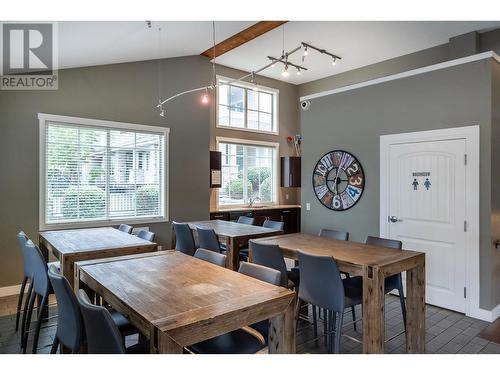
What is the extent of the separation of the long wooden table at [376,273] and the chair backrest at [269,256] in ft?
0.45

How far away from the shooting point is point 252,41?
18.9 ft

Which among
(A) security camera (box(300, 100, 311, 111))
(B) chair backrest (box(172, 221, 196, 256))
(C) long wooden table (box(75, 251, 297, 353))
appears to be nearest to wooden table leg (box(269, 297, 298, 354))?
(C) long wooden table (box(75, 251, 297, 353))

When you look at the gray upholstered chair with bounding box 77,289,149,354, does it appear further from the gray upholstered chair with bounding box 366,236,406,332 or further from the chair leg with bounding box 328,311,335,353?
the gray upholstered chair with bounding box 366,236,406,332

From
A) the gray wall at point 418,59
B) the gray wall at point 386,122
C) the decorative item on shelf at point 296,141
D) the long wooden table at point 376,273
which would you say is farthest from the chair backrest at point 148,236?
the gray wall at point 418,59

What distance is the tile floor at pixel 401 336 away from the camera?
2.84m

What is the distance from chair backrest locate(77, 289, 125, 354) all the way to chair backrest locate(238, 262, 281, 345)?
88 cm

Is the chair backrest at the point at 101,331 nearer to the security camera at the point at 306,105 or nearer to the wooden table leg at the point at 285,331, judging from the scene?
the wooden table leg at the point at 285,331

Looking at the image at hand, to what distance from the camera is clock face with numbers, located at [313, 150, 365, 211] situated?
464cm

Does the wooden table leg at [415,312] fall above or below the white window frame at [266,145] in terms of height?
below

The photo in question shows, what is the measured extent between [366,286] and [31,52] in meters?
4.10

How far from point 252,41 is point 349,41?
1648 millimetres

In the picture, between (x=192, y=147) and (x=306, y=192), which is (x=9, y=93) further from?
(x=306, y=192)

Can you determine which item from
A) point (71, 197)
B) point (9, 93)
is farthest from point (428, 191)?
point (9, 93)

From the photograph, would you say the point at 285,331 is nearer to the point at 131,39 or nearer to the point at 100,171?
the point at 131,39
